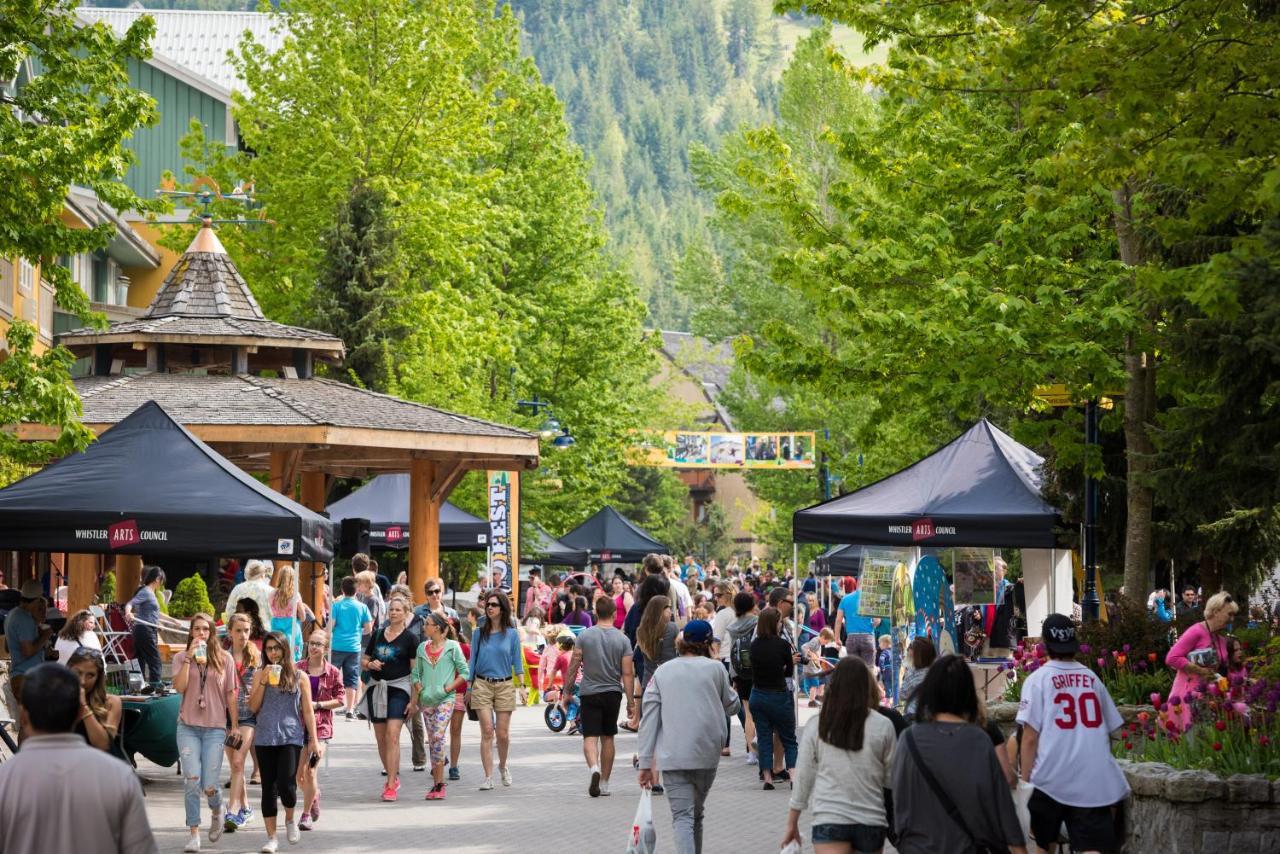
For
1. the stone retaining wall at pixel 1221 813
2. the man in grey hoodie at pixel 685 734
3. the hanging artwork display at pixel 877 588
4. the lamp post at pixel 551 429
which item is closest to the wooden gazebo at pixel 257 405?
the hanging artwork display at pixel 877 588

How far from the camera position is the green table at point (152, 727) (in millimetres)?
15742

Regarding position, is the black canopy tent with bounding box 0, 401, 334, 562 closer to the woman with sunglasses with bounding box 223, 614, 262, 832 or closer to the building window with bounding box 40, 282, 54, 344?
the woman with sunglasses with bounding box 223, 614, 262, 832

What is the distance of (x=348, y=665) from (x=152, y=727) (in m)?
4.96

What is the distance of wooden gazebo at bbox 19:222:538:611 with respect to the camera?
2431 centimetres

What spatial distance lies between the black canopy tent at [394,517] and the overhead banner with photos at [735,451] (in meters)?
20.4

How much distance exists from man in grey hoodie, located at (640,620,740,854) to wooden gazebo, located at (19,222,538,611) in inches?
493

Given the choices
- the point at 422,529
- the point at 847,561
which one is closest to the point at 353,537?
the point at 422,529

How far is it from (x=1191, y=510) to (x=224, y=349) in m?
15.1

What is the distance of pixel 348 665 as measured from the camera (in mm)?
20859

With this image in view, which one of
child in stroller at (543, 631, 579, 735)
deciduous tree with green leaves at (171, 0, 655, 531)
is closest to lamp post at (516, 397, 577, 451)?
deciduous tree with green leaves at (171, 0, 655, 531)

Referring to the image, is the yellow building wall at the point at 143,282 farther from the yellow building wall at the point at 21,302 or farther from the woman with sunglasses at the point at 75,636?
the woman with sunglasses at the point at 75,636

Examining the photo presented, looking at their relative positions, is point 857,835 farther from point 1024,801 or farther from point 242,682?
point 242,682

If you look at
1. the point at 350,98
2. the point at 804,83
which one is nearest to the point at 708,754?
the point at 350,98

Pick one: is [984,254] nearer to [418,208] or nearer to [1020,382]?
[1020,382]
